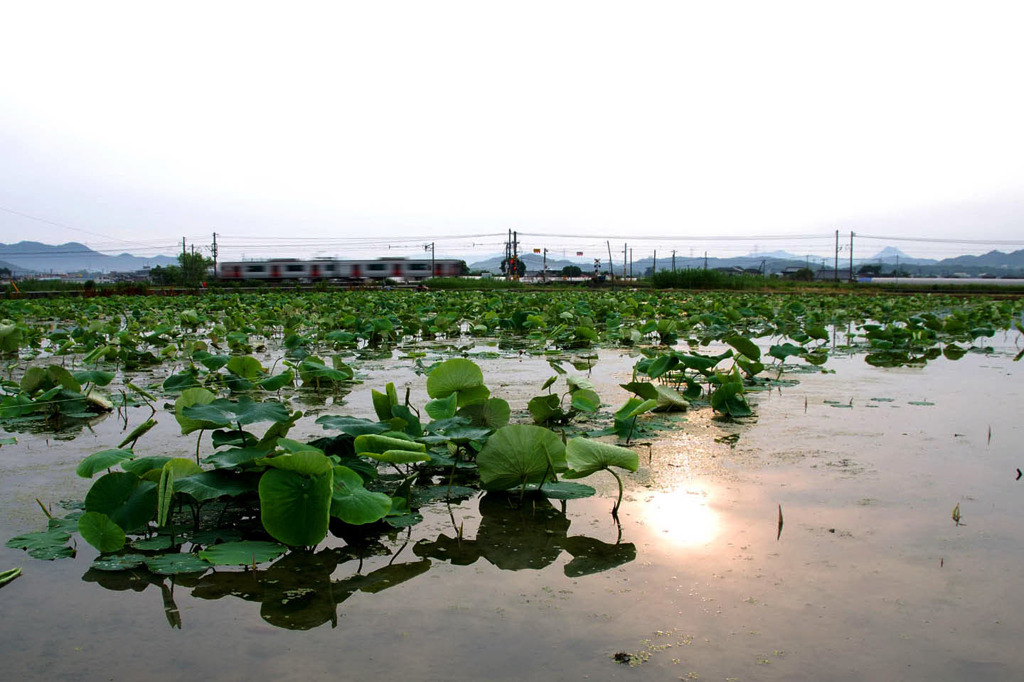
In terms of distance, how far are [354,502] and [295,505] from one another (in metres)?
0.12

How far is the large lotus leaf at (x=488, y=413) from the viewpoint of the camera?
2.37 metres

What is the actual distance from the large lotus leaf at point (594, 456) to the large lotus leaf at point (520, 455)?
5cm

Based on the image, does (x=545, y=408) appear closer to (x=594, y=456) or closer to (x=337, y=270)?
(x=594, y=456)

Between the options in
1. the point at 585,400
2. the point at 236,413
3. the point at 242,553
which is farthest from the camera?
the point at 585,400

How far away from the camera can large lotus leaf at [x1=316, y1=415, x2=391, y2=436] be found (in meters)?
1.92

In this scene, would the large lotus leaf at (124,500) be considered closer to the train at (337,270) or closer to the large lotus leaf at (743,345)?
the large lotus leaf at (743,345)

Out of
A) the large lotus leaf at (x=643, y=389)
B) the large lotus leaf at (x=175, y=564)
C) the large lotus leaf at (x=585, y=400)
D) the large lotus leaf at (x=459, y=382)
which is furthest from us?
the large lotus leaf at (x=643, y=389)

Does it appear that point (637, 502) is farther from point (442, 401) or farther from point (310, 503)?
point (310, 503)

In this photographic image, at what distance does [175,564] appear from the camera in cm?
148

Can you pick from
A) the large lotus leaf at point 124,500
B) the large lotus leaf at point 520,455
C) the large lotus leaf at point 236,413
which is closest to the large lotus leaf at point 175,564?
the large lotus leaf at point 124,500

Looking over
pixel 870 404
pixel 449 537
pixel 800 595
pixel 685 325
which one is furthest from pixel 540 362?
pixel 800 595

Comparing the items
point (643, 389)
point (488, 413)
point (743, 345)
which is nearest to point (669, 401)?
point (643, 389)

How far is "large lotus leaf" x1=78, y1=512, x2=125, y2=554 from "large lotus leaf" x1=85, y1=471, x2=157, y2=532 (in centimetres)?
7

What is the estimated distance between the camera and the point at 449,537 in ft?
5.60
